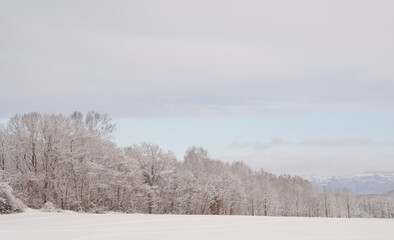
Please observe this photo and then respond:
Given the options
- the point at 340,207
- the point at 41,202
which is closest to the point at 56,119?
the point at 41,202

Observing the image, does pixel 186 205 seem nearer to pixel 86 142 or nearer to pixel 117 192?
pixel 117 192

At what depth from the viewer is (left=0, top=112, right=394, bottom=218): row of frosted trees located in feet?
149

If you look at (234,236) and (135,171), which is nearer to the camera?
(234,236)

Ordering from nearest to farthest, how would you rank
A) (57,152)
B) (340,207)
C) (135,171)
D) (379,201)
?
1. (57,152)
2. (135,171)
3. (340,207)
4. (379,201)

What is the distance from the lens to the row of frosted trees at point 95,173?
1788 inches

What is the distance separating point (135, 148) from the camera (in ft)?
214

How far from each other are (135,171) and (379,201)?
168584 millimetres

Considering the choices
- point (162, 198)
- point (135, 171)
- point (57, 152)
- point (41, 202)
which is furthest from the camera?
point (162, 198)

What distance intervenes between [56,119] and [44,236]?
115 feet

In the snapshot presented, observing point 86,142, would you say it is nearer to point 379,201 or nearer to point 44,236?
point 44,236

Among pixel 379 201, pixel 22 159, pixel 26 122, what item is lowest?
pixel 379 201

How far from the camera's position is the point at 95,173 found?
46.9 meters

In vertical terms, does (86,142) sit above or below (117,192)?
above

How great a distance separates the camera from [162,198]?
63594mm
